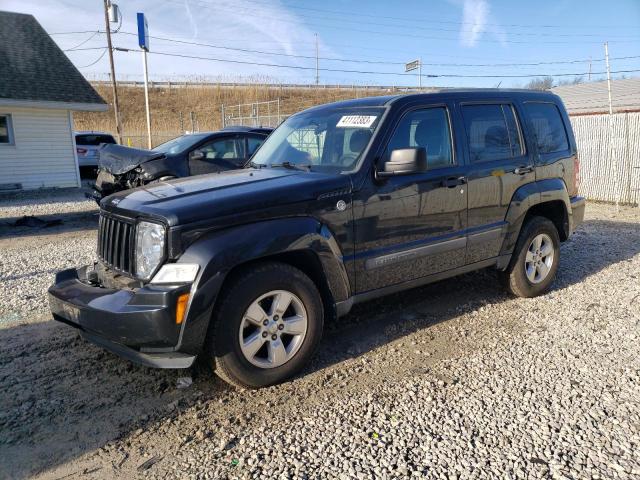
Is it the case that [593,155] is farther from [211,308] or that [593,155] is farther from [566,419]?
[211,308]

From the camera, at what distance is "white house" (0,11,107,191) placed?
16734mm

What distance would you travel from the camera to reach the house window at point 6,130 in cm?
1680

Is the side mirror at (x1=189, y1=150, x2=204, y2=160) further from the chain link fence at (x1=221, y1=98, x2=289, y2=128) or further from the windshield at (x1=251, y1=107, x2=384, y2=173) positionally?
the chain link fence at (x1=221, y1=98, x2=289, y2=128)

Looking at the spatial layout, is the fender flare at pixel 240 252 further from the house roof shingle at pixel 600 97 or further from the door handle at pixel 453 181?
the house roof shingle at pixel 600 97

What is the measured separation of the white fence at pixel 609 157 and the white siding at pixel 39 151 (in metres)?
16.5

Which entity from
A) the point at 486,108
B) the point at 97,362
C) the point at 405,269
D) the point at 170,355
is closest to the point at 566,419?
the point at 405,269

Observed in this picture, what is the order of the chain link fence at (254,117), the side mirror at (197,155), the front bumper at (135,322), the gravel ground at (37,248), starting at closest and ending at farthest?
the front bumper at (135,322) → the gravel ground at (37,248) → the side mirror at (197,155) → the chain link fence at (254,117)

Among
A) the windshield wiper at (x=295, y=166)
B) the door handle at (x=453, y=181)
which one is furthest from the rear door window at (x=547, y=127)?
the windshield wiper at (x=295, y=166)

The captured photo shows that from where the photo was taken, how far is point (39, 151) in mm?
17391

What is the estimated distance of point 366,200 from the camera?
3.89m

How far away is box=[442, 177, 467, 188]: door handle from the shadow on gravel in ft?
26.0

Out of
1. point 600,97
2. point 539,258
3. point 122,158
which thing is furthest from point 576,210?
point 600,97

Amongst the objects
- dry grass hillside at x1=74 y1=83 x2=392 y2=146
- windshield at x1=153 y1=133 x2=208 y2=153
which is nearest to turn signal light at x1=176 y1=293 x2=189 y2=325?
windshield at x1=153 y1=133 x2=208 y2=153

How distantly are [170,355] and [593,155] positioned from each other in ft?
42.5
